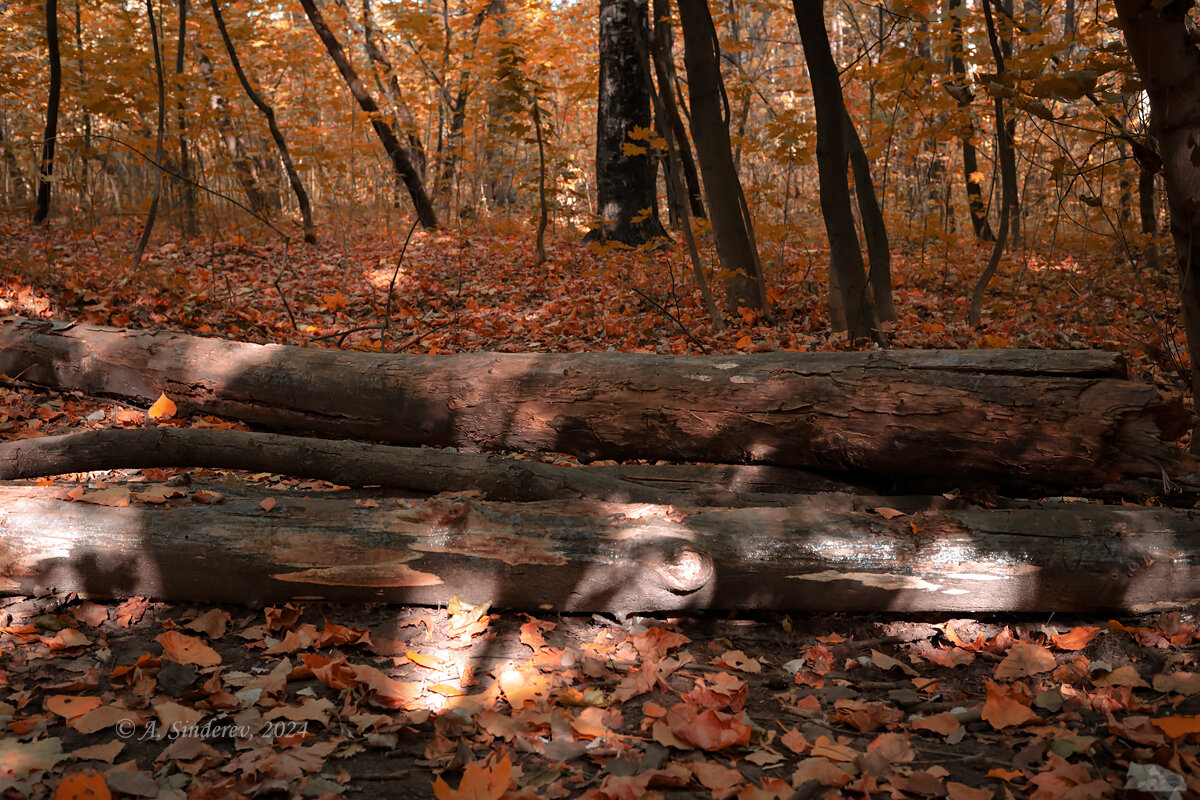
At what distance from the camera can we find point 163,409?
4.02 m

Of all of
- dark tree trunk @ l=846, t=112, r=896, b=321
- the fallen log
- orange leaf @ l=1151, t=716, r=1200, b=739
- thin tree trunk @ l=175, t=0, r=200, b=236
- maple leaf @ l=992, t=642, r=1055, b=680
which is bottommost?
maple leaf @ l=992, t=642, r=1055, b=680

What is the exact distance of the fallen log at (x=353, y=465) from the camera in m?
2.96

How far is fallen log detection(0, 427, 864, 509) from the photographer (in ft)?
9.73

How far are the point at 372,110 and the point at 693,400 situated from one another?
27.4ft

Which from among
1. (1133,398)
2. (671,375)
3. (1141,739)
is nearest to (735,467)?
(671,375)

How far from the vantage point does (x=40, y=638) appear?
2.28 metres

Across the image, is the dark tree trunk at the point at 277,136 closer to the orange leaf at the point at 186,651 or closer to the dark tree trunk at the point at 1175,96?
the orange leaf at the point at 186,651

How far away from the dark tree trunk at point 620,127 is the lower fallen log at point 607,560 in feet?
22.5

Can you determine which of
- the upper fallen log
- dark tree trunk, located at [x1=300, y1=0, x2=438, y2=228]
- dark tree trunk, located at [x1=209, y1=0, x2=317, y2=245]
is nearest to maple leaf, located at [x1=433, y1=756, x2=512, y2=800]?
the upper fallen log

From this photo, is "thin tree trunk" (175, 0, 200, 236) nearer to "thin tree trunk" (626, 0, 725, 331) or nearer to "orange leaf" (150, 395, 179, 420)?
"orange leaf" (150, 395, 179, 420)

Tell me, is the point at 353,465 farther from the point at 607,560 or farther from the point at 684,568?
the point at 684,568

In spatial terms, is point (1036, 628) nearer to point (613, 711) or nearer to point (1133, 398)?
point (1133, 398)

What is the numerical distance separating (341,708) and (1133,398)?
2798 millimetres

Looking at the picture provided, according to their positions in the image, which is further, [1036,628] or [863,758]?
[1036,628]
